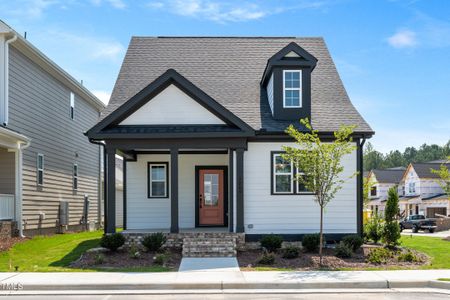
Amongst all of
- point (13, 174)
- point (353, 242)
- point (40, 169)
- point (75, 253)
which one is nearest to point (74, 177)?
point (40, 169)

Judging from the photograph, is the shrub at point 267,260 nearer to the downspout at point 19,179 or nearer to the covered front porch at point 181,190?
the covered front porch at point 181,190

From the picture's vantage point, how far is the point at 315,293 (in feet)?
37.6

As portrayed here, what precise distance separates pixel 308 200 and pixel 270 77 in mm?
4911

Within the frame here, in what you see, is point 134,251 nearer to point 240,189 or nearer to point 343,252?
point 240,189

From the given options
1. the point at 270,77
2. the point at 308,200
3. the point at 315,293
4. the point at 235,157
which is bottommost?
the point at 315,293

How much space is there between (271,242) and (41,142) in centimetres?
1226

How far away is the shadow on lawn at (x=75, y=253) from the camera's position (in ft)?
49.3

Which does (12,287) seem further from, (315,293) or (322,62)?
(322,62)

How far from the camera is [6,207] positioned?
19609 millimetres

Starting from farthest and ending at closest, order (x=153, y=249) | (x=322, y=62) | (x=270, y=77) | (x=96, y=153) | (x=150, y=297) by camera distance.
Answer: (x=96, y=153) < (x=322, y=62) < (x=270, y=77) < (x=153, y=249) < (x=150, y=297)

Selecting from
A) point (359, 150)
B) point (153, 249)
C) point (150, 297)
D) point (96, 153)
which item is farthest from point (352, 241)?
point (96, 153)

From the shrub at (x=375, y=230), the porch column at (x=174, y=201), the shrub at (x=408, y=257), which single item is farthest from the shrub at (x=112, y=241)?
the shrub at (x=375, y=230)

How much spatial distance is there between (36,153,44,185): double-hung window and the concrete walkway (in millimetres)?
10213

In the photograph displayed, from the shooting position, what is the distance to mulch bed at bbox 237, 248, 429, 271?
1460cm
